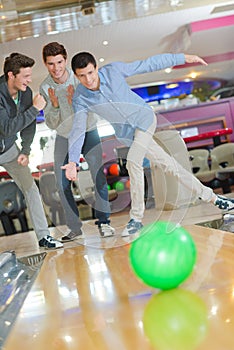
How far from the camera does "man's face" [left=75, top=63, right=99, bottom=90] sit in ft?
10.4

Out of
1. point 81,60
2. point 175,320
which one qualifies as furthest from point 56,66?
point 175,320

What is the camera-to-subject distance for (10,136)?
3312 mm

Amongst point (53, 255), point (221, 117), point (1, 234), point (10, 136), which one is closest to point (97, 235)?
point (53, 255)

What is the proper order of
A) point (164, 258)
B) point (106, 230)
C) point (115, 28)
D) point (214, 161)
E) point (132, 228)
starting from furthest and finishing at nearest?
point (214, 161) < point (115, 28) < point (106, 230) < point (132, 228) < point (164, 258)

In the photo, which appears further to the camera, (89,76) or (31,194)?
(31,194)

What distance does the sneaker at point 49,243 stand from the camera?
128 inches

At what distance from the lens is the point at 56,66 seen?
3.33 m

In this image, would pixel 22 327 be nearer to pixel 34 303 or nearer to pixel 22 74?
pixel 34 303

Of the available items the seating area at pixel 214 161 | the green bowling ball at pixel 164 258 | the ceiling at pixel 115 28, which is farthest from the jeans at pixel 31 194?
the green bowling ball at pixel 164 258

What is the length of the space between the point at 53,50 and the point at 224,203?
1.59 meters

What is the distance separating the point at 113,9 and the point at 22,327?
124 inches

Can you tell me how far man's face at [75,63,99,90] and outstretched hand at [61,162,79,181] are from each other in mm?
511

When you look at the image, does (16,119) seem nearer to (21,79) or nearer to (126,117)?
(21,79)

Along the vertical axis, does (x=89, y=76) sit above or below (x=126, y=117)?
above
